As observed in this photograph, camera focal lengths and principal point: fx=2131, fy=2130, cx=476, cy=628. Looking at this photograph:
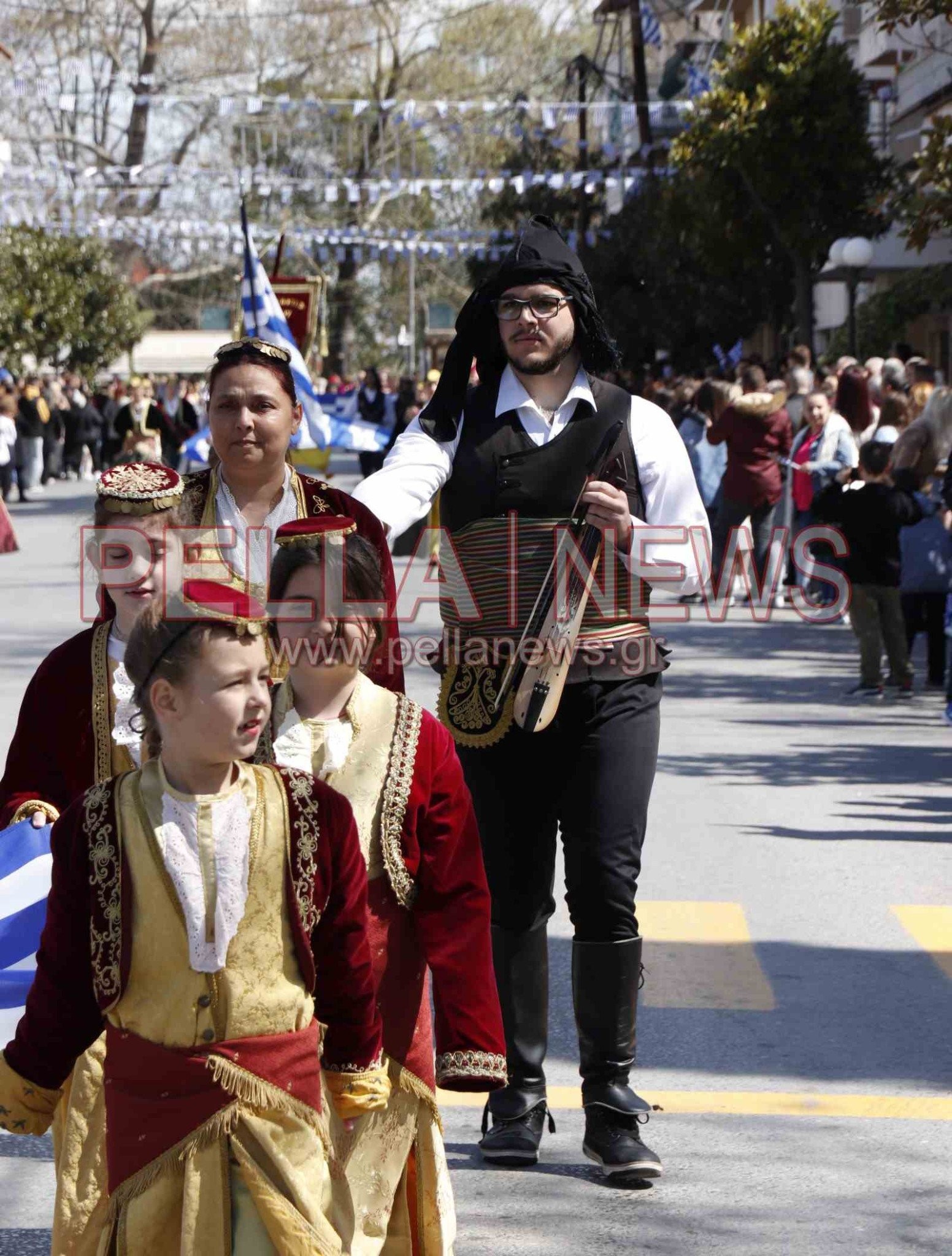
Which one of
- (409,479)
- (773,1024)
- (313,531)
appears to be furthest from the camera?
(773,1024)

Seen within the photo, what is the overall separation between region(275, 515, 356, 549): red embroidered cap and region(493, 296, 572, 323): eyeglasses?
1167mm

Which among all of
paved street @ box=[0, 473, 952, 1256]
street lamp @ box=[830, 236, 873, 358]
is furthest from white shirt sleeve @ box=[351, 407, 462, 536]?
street lamp @ box=[830, 236, 873, 358]

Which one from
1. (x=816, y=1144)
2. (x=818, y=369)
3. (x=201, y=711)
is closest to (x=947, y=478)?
(x=816, y=1144)

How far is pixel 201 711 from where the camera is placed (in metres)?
3.16

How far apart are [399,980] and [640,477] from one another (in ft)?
4.72

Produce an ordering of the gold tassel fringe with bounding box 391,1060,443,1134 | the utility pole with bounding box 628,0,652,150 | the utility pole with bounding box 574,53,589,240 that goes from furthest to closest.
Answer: the utility pole with bounding box 574,53,589,240, the utility pole with bounding box 628,0,652,150, the gold tassel fringe with bounding box 391,1060,443,1134

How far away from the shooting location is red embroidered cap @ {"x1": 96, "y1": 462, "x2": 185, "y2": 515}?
4113 millimetres

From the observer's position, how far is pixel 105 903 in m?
3.20

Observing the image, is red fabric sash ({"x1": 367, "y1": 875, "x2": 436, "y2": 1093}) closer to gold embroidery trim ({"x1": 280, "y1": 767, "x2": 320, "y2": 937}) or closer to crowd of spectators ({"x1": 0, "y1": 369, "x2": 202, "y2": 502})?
gold embroidery trim ({"x1": 280, "y1": 767, "x2": 320, "y2": 937})

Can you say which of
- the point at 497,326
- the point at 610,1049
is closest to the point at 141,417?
the point at 497,326

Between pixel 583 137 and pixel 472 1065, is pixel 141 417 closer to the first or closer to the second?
pixel 583 137

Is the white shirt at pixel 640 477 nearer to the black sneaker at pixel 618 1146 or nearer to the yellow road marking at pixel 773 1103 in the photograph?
the black sneaker at pixel 618 1146

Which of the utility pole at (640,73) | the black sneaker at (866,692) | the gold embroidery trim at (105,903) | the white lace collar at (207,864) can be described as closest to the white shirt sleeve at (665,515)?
the white lace collar at (207,864)

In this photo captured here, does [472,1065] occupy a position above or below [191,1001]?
below
